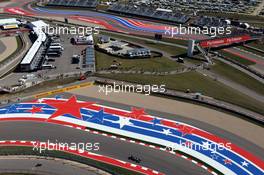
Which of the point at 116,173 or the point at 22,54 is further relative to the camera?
the point at 22,54

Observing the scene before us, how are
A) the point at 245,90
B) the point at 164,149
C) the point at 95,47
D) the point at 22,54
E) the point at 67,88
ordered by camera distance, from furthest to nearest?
the point at 95,47, the point at 22,54, the point at 245,90, the point at 67,88, the point at 164,149

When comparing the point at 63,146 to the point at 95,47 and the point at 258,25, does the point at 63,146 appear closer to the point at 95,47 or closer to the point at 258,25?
the point at 95,47

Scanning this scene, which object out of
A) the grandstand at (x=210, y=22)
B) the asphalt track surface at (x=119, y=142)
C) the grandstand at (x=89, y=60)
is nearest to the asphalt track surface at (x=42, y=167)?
the asphalt track surface at (x=119, y=142)

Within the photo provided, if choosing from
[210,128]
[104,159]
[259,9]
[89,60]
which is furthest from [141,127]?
[259,9]

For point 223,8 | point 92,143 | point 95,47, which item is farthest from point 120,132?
point 223,8

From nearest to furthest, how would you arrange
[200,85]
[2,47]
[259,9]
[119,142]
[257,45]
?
1. [119,142]
2. [200,85]
3. [2,47]
4. [257,45]
5. [259,9]

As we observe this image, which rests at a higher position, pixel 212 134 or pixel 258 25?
pixel 258 25

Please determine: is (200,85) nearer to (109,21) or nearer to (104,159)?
(104,159)
